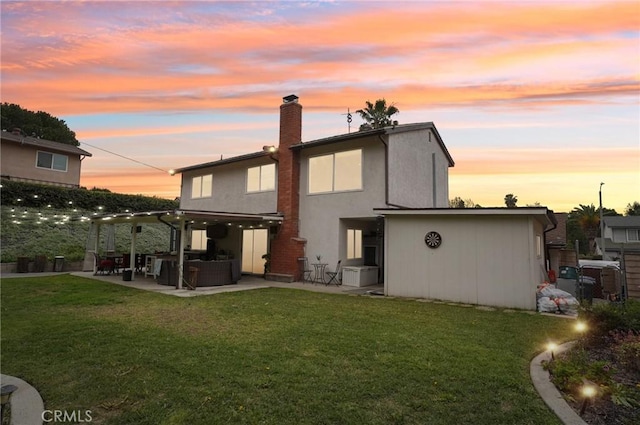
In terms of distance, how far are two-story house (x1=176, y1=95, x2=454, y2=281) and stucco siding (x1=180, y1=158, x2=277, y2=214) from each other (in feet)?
0.17

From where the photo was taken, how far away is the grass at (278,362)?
3.22 meters

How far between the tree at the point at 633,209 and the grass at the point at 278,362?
60.4 m

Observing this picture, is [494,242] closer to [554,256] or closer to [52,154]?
[554,256]

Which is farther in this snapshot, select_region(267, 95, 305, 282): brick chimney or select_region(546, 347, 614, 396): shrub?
select_region(267, 95, 305, 282): brick chimney

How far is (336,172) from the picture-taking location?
45.3ft

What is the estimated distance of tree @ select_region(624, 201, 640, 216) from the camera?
167ft

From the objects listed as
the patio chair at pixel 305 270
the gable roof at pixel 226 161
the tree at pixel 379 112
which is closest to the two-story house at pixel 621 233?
the tree at pixel 379 112

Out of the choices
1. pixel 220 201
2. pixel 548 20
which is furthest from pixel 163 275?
pixel 548 20

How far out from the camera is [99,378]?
12.9ft

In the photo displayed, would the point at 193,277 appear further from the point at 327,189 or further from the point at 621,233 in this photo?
the point at 621,233

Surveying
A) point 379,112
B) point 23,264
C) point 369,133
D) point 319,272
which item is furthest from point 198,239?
point 379,112

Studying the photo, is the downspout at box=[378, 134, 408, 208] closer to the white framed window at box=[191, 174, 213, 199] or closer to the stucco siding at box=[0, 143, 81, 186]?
the white framed window at box=[191, 174, 213, 199]

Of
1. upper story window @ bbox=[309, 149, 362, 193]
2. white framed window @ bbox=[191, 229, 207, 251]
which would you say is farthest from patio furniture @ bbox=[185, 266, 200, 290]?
white framed window @ bbox=[191, 229, 207, 251]

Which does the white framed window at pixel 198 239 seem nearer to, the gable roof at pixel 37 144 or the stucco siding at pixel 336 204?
the stucco siding at pixel 336 204
